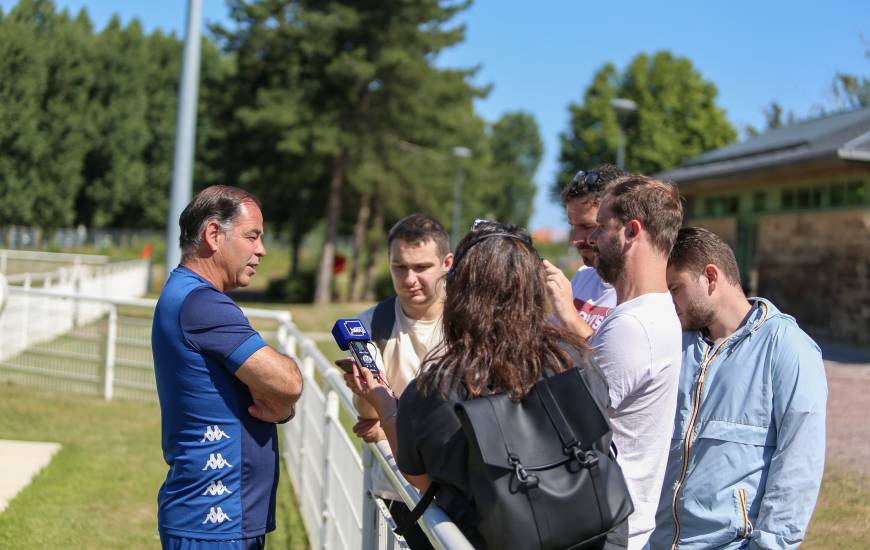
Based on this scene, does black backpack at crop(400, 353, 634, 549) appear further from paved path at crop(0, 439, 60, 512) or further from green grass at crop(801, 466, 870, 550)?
paved path at crop(0, 439, 60, 512)

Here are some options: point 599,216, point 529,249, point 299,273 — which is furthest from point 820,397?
point 299,273

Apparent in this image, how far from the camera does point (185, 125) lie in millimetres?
9844

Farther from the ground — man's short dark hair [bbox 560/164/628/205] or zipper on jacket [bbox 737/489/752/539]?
man's short dark hair [bbox 560/164/628/205]

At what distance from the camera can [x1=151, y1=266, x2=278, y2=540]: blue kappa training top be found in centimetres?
276

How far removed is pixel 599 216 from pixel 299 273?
3392 cm

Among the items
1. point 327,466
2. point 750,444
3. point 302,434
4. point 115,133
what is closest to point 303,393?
point 302,434

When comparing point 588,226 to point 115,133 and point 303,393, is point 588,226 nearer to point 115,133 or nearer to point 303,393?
point 303,393

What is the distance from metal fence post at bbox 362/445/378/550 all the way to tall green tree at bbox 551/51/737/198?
47.8m

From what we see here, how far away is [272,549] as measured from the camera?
5.60 m

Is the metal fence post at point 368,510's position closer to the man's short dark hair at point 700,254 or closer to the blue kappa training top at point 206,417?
the blue kappa training top at point 206,417

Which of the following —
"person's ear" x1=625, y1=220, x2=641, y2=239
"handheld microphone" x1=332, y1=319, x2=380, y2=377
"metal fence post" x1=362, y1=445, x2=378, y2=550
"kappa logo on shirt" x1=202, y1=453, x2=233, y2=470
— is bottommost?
"metal fence post" x1=362, y1=445, x2=378, y2=550

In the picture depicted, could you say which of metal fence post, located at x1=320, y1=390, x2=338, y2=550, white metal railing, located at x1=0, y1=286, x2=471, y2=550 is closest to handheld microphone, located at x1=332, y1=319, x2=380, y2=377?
white metal railing, located at x1=0, y1=286, x2=471, y2=550

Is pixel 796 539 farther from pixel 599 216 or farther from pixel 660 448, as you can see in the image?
pixel 599 216

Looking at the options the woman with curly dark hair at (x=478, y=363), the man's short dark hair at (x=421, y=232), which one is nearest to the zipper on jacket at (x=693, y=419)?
the woman with curly dark hair at (x=478, y=363)
